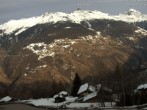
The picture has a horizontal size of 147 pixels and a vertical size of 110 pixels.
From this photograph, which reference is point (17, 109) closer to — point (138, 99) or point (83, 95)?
point (138, 99)

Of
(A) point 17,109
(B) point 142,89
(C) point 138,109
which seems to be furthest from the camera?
(B) point 142,89

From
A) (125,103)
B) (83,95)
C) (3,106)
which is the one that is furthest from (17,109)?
(83,95)

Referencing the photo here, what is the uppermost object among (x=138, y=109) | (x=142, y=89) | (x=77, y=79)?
(x=77, y=79)

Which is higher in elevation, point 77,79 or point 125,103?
point 77,79

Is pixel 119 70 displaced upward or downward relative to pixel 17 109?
upward

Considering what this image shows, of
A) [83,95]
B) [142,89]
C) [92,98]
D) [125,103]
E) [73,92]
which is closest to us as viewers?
[125,103]

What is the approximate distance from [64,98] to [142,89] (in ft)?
123

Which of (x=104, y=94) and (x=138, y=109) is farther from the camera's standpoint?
(x=104, y=94)

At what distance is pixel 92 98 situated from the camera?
122 m

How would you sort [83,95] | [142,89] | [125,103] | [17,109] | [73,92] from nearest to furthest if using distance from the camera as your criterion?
1. [17,109]
2. [125,103]
3. [142,89]
4. [83,95]
5. [73,92]

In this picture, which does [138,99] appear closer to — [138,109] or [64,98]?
[138,109]

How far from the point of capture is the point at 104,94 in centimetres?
12281

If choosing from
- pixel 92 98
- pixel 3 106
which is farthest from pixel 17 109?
pixel 92 98

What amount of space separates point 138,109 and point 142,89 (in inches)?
1498
